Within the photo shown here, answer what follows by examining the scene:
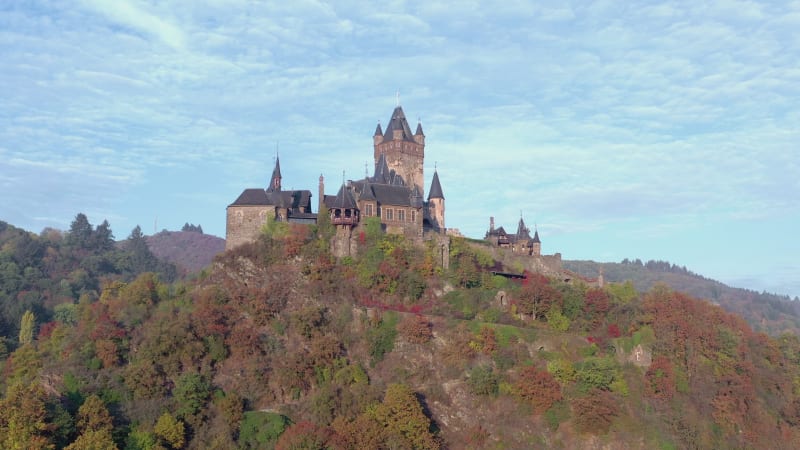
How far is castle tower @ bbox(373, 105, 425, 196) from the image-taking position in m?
69.7

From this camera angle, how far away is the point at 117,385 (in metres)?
46.2

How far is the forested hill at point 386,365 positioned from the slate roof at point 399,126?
571 inches

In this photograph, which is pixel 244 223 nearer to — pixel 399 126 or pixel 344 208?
pixel 344 208

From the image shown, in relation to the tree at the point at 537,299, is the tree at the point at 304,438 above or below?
below

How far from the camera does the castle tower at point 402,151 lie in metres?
69.7

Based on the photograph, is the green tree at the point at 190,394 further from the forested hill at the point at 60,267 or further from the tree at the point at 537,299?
the forested hill at the point at 60,267

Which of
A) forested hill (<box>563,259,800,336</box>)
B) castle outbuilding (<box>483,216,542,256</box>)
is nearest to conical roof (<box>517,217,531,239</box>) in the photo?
castle outbuilding (<box>483,216,542,256</box>)

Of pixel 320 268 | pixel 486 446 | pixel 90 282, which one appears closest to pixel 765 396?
pixel 486 446

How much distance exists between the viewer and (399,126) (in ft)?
232

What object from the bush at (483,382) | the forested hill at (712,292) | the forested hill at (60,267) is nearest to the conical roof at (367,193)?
the bush at (483,382)

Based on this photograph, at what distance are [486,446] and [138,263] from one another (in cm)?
8988

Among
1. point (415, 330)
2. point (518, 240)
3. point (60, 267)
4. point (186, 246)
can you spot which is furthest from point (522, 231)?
point (186, 246)

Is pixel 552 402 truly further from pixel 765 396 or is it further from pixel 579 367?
pixel 765 396

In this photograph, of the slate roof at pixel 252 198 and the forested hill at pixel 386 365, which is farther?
the slate roof at pixel 252 198
